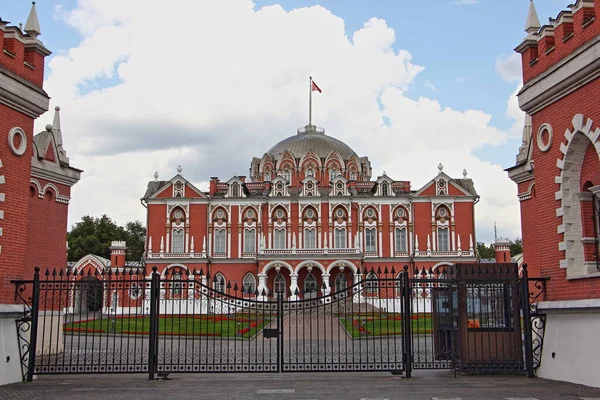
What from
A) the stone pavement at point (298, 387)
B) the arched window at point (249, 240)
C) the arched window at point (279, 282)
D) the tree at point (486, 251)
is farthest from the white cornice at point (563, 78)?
the tree at point (486, 251)

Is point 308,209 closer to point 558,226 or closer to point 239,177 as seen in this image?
point 239,177

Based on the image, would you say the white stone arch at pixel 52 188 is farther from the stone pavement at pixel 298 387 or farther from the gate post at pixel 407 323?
the gate post at pixel 407 323

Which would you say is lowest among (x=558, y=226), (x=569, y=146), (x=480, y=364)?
(x=480, y=364)

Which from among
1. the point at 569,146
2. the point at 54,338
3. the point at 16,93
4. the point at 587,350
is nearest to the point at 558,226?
the point at 569,146

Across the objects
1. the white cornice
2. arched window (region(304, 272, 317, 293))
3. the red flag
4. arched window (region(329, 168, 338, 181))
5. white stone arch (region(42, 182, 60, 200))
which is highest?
the red flag

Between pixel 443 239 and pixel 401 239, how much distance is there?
325 cm

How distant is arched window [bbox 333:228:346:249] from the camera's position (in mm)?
51594

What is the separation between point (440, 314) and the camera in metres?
13.8

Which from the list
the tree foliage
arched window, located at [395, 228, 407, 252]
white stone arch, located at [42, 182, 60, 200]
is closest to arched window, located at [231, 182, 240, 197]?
arched window, located at [395, 228, 407, 252]

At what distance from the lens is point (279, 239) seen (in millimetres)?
52031

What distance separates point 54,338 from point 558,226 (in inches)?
516

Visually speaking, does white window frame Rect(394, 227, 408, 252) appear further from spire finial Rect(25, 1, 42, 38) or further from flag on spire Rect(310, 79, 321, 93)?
spire finial Rect(25, 1, 42, 38)

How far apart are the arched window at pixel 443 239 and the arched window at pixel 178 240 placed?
20322 millimetres

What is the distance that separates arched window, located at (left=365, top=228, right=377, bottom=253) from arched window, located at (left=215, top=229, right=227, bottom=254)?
11.3 m
